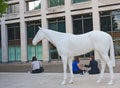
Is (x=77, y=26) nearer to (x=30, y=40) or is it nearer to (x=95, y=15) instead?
(x=95, y=15)

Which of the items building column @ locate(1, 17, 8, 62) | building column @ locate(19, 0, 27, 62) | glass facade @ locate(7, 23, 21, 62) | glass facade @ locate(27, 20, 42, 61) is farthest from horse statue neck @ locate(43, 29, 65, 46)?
building column @ locate(1, 17, 8, 62)

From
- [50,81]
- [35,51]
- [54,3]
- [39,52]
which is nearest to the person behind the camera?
[50,81]

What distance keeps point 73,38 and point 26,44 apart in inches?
1406

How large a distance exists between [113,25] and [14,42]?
18697mm

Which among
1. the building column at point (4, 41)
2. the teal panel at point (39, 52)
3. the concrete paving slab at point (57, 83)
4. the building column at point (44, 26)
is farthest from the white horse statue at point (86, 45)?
the building column at point (4, 41)

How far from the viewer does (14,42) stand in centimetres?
4981

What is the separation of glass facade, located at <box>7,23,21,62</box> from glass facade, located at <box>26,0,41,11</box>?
3816 mm

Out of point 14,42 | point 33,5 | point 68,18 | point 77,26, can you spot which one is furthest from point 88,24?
point 14,42

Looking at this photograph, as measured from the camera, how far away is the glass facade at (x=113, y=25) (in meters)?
38.3

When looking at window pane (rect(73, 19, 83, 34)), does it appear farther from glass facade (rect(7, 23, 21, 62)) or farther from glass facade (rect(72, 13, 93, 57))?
glass facade (rect(7, 23, 21, 62))

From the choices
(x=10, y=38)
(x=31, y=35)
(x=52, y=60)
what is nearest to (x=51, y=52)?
(x=52, y=60)

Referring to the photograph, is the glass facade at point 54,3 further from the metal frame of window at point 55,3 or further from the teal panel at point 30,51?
the teal panel at point 30,51

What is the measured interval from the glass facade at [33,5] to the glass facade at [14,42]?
3.82m

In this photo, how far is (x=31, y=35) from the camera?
1858 inches
